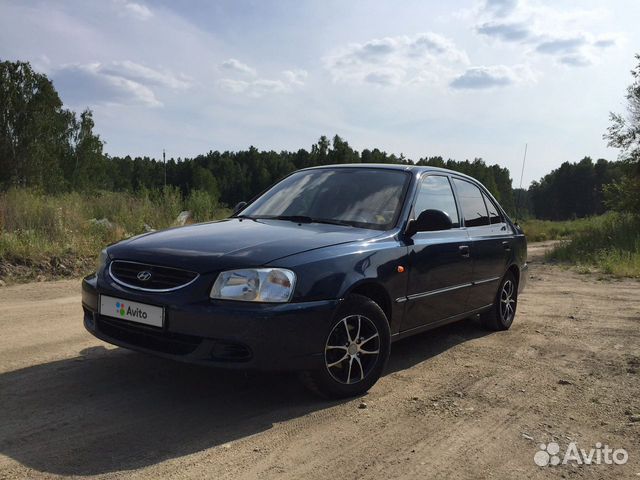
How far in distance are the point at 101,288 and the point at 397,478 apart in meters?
2.23

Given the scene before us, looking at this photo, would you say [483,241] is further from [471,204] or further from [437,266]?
[437,266]

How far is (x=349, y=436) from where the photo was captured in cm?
317

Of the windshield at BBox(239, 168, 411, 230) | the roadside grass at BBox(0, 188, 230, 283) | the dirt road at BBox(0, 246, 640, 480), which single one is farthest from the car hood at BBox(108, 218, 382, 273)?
the roadside grass at BBox(0, 188, 230, 283)

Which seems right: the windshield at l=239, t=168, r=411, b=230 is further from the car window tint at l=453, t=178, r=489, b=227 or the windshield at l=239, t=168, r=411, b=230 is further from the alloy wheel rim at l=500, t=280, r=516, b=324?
the alloy wheel rim at l=500, t=280, r=516, b=324

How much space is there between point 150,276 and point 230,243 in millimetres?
537

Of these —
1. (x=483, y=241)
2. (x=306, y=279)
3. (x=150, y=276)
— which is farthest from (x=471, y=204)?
(x=150, y=276)

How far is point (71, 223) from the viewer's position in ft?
36.1

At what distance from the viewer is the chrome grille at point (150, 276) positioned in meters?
3.37

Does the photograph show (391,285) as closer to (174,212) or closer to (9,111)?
(174,212)

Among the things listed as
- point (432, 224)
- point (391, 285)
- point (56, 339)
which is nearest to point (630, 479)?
point (391, 285)

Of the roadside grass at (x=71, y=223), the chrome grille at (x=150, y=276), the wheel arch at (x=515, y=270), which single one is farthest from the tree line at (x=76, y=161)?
the chrome grille at (x=150, y=276)

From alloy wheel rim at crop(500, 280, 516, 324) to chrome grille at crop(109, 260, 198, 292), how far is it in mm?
3797

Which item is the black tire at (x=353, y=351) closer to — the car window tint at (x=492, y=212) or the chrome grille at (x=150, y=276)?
the chrome grille at (x=150, y=276)

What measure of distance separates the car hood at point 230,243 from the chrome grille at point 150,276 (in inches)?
1.5
